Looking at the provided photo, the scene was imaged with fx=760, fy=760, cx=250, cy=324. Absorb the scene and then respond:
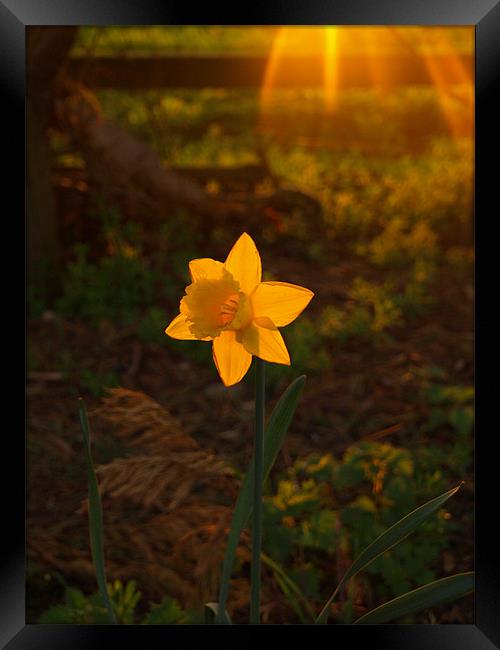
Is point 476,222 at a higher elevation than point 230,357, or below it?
higher

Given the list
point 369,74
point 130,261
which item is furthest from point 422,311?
point 369,74

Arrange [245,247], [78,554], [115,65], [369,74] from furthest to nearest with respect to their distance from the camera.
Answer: [369,74] → [115,65] → [78,554] → [245,247]

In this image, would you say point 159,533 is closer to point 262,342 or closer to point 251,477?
point 251,477

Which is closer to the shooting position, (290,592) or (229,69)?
(290,592)

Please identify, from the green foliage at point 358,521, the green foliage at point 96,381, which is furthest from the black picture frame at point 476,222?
the green foliage at point 96,381

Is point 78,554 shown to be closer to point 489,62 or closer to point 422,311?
point 489,62

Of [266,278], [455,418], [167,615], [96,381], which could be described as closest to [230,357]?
[167,615]
